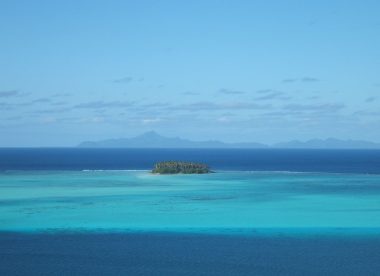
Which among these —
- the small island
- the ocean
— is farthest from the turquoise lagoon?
the small island

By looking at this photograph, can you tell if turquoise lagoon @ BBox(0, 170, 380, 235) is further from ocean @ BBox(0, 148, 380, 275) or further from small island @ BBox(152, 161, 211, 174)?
small island @ BBox(152, 161, 211, 174)

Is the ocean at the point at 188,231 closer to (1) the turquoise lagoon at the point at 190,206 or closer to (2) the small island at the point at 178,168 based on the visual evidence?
(1) the turquoise lagoon at the point at 190,206

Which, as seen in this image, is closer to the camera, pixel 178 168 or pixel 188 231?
pixel 188 231

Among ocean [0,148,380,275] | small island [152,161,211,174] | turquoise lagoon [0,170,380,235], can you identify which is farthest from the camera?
small island [152,161,211,174]

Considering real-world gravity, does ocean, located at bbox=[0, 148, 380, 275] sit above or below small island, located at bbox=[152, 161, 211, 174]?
below

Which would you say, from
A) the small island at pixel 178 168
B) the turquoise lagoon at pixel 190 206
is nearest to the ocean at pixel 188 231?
the turquoise lagoon at pixel 190 206

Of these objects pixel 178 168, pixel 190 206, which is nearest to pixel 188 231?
pixel 190 206

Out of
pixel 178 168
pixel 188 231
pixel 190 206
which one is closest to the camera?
pixel 188 231

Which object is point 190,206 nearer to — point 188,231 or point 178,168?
point 188,231
